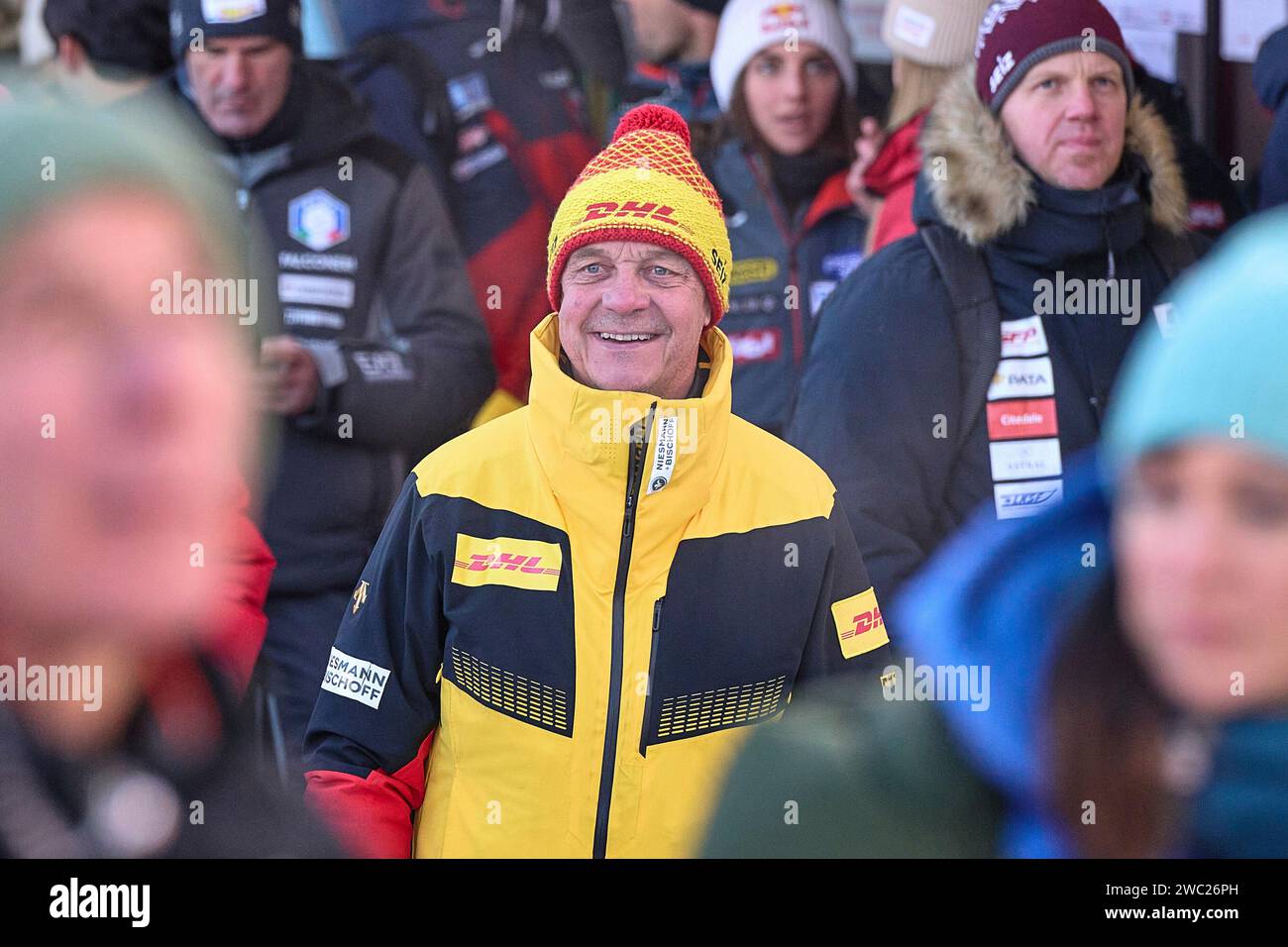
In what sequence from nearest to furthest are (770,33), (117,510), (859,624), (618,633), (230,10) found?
1. (117,510)
2. (618,633)
3. (859,624)
4. (230,10)
5. (770,33)

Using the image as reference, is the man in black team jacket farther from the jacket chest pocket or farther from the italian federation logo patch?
the jacket chest pocket

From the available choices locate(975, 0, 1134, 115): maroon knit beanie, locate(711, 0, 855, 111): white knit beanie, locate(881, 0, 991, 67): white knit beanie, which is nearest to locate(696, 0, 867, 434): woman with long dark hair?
locate(711, 0, 855, 111): white knit beanie

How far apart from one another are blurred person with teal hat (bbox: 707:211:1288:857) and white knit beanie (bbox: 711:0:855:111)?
7.52 feet

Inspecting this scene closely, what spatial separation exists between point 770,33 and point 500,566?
5.59 ft

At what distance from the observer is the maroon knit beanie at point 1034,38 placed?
3.21 meters

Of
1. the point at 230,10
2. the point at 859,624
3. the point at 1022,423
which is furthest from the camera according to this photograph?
the point at 230,10

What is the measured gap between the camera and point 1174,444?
1.38m

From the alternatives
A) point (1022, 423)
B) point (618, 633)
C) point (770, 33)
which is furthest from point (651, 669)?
point (770, 33)

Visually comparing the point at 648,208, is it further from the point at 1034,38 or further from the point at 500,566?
the point at 1034,38

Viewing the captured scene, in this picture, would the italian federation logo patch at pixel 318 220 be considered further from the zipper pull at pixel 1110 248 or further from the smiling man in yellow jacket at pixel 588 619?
the zipper pull at pixel 1110 248

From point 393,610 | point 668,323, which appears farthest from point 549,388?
point 393,610

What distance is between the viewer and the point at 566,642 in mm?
2359

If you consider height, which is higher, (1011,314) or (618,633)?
(1011,314)

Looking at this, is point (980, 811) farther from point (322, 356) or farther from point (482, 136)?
point (482, 136)
